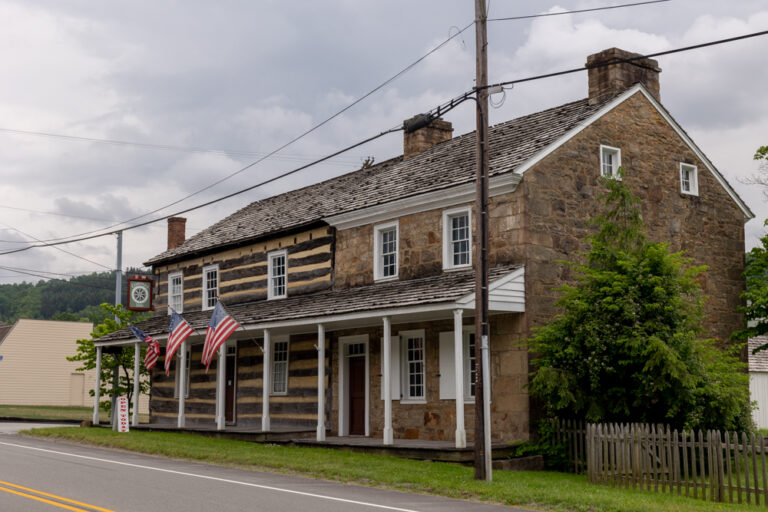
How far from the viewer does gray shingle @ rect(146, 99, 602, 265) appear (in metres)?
20.7

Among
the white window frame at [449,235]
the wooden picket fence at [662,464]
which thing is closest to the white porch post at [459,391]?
the wooden picket fence at [662,464]

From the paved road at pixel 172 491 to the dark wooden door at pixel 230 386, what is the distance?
1034cm

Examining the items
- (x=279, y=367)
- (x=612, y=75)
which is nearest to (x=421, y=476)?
(x=612, y=75)

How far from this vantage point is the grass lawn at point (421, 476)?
12.4 meters

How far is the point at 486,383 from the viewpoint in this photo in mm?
14844

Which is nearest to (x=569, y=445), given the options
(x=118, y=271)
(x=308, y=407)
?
(x=308, y=407)

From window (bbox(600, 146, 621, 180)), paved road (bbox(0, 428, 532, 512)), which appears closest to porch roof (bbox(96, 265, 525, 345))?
window (bbox(600, 146, 621, 180))

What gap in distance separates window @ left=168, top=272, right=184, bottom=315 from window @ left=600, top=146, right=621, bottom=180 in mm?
16660

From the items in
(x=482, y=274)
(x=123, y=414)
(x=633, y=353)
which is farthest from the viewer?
(x=123, y=414)

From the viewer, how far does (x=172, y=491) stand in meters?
12.5

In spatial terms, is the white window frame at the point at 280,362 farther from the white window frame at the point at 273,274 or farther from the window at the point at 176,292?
the window at the point at 176,292

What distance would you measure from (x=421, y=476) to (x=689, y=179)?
496 inches

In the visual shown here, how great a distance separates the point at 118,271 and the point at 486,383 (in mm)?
30588

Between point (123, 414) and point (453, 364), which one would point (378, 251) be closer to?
point (453, 364)
